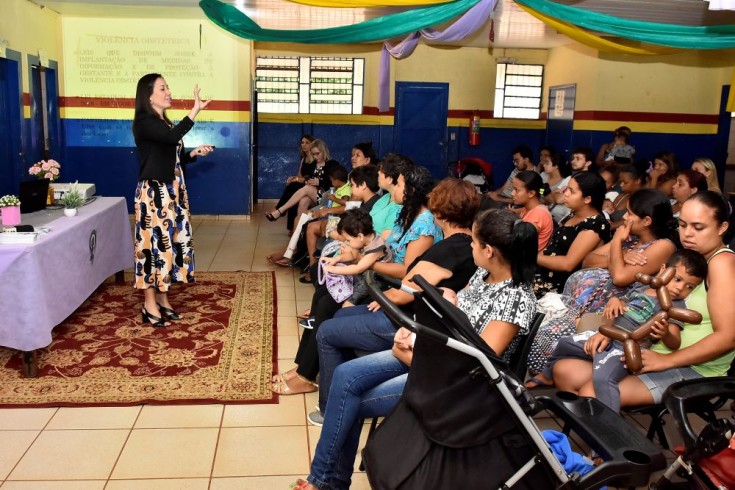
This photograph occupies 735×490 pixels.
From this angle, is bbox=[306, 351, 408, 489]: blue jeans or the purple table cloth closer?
bbox=[306, 351, 408, 489]: blue jeans

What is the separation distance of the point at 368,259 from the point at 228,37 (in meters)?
6.18

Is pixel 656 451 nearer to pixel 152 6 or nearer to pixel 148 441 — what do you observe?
pixel 148 441

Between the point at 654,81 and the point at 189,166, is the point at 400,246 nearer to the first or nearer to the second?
the point at 189,166

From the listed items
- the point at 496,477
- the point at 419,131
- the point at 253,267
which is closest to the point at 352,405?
the point at 496,477

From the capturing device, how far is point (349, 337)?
2877 millimetres

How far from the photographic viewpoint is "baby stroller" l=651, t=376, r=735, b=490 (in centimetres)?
198

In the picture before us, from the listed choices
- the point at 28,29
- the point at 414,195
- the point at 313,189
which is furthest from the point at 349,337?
the point at 28,29

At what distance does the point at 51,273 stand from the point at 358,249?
1740 millimetres

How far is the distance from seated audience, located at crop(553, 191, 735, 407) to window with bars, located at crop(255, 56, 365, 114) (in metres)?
8.74

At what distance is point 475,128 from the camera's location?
11.3 metres

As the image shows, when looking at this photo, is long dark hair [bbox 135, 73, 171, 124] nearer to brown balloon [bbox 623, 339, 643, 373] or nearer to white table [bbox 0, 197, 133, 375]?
white table [bbox 0, 197, 133, 375]

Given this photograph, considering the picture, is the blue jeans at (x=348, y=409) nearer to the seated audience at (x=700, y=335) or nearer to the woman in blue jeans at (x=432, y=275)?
the woman in blue jeans at (x=432, y=275)

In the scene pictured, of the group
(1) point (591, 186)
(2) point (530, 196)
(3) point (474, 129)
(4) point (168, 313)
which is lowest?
(4) point (168, 313)

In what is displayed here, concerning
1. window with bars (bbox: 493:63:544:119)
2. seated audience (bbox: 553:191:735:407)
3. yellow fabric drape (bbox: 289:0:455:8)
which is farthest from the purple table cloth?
window with bars (bbox: 493:63:544:119)
